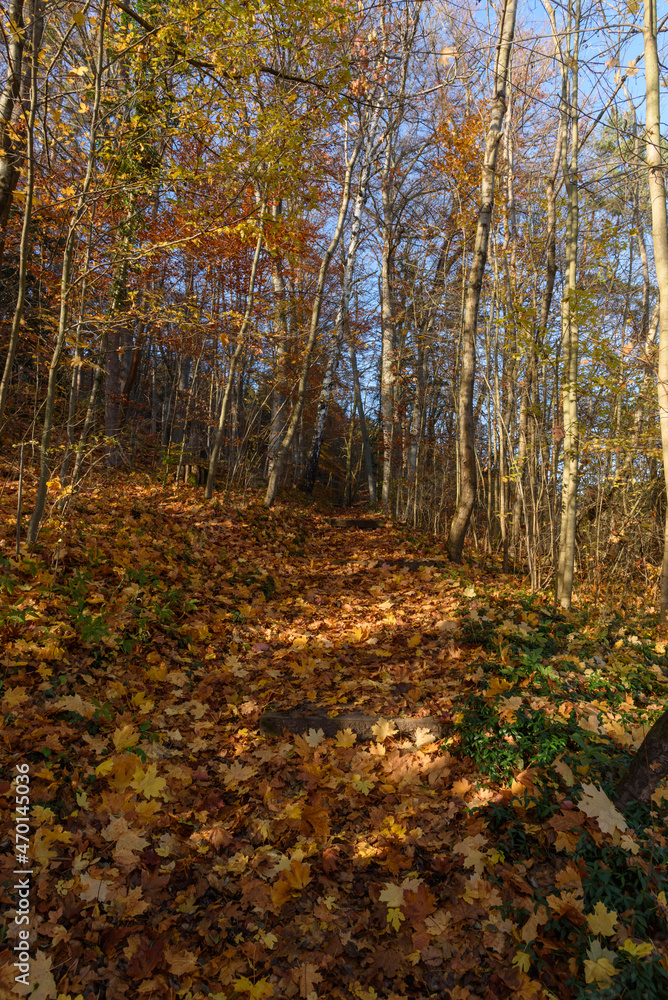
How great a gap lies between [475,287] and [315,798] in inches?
264

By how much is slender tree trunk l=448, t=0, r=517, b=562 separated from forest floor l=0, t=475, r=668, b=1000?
7.24ft

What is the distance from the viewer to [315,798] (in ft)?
10.8

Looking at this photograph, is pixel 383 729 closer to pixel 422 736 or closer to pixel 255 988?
pixel 422 736

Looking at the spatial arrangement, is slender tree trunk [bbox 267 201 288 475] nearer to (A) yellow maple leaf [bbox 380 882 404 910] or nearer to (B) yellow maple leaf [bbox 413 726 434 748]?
(B) yellow maple leaf [bbox 413 726 434 748]

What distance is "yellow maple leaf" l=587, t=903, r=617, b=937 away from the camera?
2203mm

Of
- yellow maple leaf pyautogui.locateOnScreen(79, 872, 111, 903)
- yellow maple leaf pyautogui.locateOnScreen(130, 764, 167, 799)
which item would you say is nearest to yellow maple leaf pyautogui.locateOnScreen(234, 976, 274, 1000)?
yellow maple leaf pyautogui.locateOnScreen(79, 872, 111, 903)

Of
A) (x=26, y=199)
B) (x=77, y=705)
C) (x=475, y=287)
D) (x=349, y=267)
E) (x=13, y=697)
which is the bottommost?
(x=77, y=705)

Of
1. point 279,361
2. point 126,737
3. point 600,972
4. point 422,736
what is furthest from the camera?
point 279,361

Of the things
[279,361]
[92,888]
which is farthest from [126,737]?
[279,361]

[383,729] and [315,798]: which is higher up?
[383,729]

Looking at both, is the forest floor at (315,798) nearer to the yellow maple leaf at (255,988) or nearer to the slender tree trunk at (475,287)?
the yellow maple leaf at (255,988)

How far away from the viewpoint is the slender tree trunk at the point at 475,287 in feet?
22.3

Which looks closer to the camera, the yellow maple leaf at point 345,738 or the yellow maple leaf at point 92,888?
the yellow maple leaf at point 92,888

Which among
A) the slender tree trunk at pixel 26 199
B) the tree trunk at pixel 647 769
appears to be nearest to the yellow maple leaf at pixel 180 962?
the tree trunk at pixel 647 769
